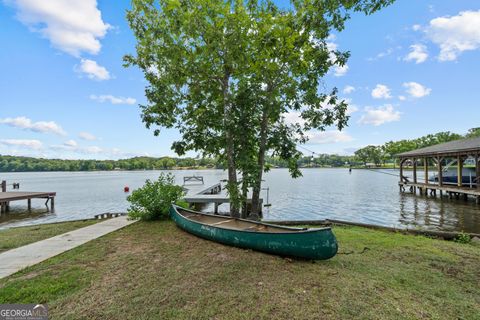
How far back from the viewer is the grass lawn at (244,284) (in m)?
3.29

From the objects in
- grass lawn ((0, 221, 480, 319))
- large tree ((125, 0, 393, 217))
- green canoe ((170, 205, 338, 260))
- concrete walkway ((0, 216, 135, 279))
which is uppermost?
large tree ((125, 0, 393, 217))

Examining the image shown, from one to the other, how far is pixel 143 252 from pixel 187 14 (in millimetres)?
6182

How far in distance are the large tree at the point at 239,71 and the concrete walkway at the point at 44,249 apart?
3.79 meters

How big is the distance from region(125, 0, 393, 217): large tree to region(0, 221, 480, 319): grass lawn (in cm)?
298

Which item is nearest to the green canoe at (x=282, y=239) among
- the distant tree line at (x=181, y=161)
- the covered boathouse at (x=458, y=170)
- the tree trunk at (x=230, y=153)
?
the tree trunk at (x=230, y=153)

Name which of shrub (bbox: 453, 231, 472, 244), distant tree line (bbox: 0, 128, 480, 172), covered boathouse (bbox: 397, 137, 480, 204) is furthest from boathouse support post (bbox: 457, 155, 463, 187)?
distant tree line (bbox: 0, 128, 480, 172)

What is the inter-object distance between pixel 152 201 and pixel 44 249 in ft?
12.6

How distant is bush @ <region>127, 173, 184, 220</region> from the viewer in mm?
9633

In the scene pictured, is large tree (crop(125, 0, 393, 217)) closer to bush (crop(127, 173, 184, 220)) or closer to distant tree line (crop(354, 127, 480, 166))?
bush (crop(127, 173, 184, 220))

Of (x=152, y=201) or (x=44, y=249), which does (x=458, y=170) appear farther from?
(x=44, y=249)

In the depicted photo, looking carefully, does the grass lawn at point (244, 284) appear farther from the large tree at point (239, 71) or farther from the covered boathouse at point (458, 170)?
the covered boathouse at point (458, 170)

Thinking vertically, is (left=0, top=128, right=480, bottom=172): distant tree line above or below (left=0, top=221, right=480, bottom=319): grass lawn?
above

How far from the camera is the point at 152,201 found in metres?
9.66

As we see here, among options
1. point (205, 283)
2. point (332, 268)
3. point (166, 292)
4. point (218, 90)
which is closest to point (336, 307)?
point (332, 268)
